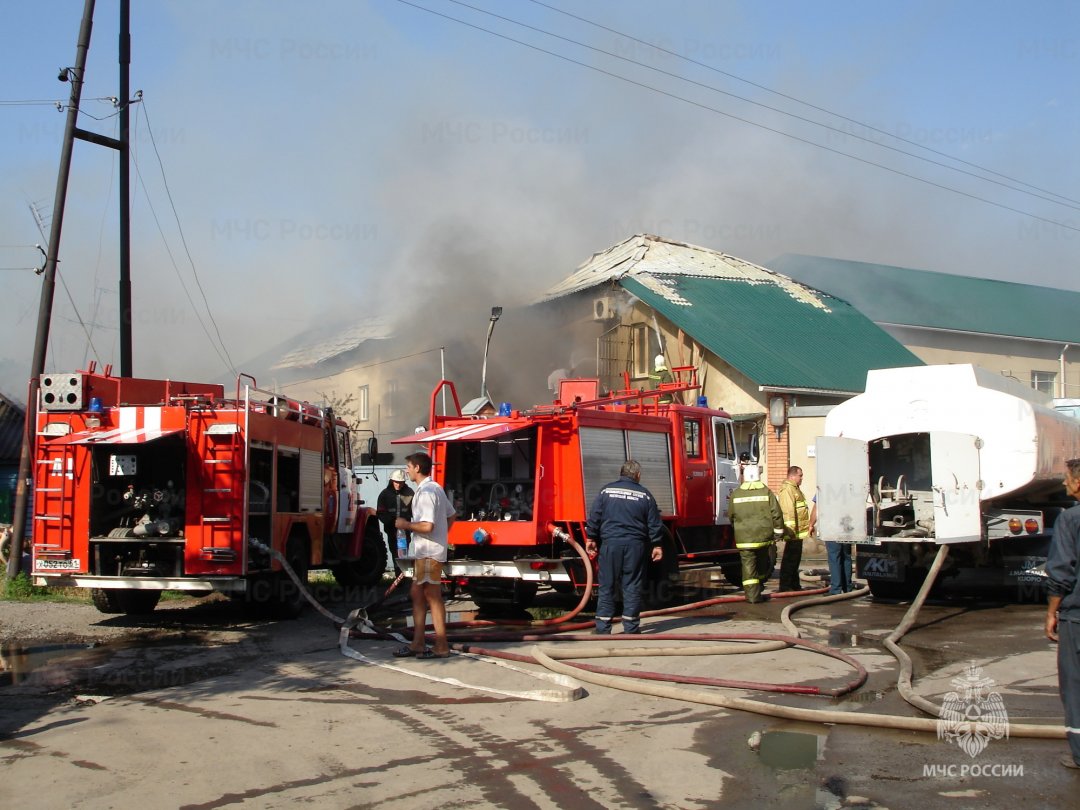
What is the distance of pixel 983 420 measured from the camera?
10.5 meters

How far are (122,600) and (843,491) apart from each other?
7864 millimetres

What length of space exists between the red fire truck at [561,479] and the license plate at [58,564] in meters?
3.42

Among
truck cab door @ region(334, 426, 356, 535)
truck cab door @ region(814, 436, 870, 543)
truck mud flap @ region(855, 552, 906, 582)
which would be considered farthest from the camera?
truck cab door @ region(334, 426, 356, 535)

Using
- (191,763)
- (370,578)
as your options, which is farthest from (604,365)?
(191,763)

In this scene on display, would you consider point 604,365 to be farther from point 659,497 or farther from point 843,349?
point 659,497

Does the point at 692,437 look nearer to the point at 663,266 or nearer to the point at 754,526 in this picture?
the point at 754,526

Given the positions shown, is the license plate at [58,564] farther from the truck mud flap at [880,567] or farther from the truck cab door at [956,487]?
the truck cab door at [956,487]

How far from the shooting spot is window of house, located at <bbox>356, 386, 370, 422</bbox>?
30469 mm

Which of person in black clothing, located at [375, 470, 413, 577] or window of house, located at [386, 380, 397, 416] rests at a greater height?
window of house, located at [386, 380, 397, 416]

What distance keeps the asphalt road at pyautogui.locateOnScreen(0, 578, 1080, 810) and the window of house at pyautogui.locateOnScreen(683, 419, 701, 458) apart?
384cm

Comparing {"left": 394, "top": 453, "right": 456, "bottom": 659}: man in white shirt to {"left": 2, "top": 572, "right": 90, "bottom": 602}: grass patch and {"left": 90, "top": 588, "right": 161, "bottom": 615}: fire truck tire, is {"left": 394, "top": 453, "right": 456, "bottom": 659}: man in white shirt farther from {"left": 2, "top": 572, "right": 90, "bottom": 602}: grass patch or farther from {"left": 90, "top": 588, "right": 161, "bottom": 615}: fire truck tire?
{"left": 2, "top": 572, "right": 90, "bottom": 602}: grass patch

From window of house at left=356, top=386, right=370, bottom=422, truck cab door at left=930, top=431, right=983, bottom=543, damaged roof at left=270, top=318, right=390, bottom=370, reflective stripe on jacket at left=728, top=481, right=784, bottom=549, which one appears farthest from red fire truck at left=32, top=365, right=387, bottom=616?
window of house at left=356, top=386, right=370, bottom=422

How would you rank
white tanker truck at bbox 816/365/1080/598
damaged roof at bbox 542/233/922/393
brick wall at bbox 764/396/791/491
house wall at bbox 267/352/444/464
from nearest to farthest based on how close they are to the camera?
1. white tanker truck at bbox 816/365/1080/598
2. brick wall at bbox 764/396/791/491
3. damaged roof at bbox 542/233/922/393
4. house wall at bbox 267/352/444/464

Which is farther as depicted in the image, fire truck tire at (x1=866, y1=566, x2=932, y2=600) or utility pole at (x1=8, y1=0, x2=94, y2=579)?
utility pole at (x1=8, y1=0, x2=94, y2=579)
